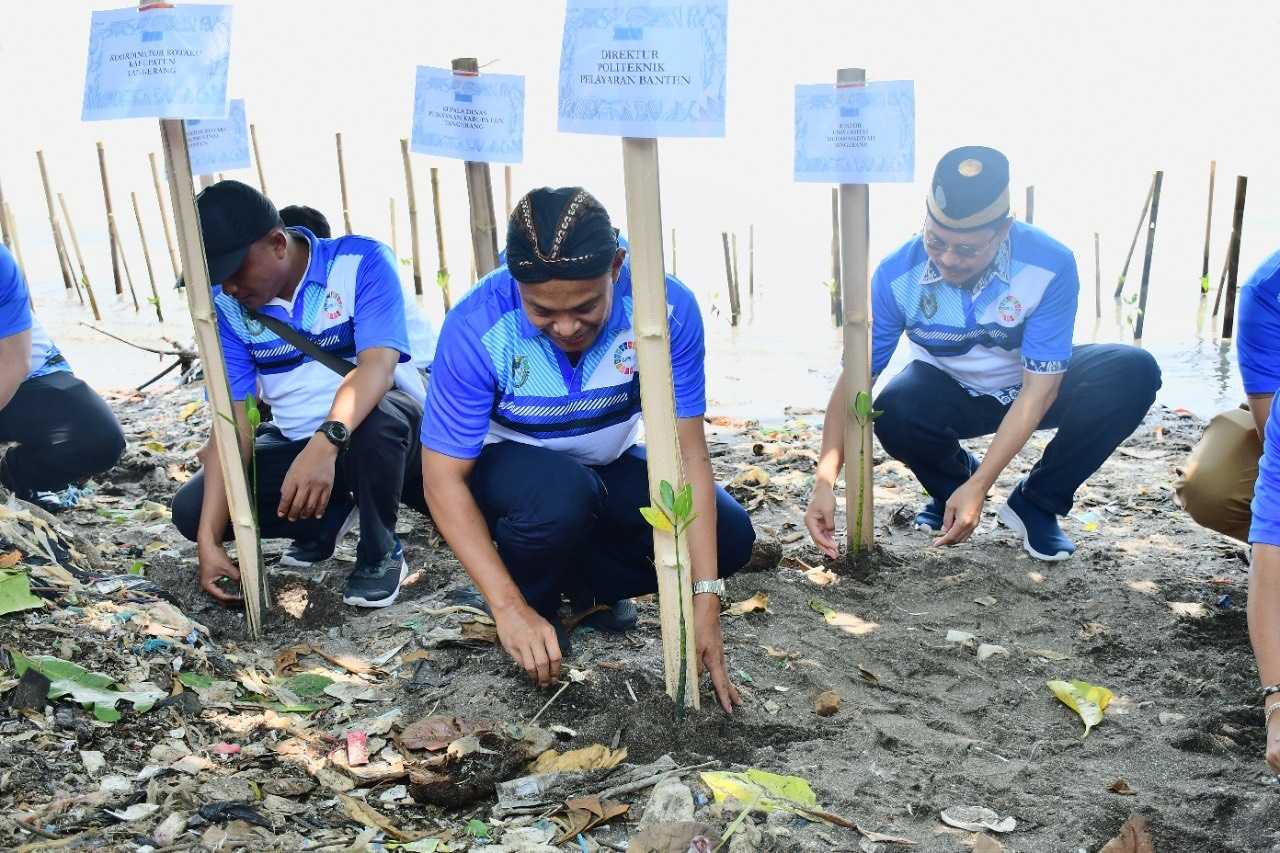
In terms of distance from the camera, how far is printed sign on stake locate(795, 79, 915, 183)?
3357 mm

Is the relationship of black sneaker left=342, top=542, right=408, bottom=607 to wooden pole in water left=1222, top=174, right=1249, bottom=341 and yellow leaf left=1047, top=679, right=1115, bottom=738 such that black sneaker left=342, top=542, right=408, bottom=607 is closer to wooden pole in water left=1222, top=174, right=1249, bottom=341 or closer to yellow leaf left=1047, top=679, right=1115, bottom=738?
yellow leaf left=1047, top=679, right=1115, bottom=738

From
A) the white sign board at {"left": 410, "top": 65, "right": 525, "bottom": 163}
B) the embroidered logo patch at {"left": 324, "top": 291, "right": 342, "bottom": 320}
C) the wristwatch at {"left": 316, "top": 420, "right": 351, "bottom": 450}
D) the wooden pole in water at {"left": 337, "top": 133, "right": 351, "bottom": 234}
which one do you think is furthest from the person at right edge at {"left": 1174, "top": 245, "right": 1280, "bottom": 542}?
the wooden pole in water at {"left": 337, "top": 133, "right": 351, "bottom": 234}

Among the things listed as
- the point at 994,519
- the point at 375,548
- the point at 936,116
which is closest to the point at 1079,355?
the point at 994,519

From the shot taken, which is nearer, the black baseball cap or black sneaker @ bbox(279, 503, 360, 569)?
the black baseball cap

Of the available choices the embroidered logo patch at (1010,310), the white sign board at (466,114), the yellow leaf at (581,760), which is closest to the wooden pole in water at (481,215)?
the white sign board at (466,114)

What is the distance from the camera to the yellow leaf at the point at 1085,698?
274 centimetres

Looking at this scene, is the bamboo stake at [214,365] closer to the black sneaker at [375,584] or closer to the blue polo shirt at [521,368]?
the black sneaker at [375,584]

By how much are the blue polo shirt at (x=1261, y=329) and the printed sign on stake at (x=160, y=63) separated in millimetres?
2765

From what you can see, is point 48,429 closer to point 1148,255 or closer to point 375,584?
point 375,584

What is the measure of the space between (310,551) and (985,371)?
8.30 feet

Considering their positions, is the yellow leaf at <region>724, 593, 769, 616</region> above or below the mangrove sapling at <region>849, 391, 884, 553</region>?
below

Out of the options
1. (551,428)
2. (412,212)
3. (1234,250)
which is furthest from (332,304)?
(1234,250)

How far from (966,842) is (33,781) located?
1886 millimetres

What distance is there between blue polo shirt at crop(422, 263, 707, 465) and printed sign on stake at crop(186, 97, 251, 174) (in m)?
1.52
